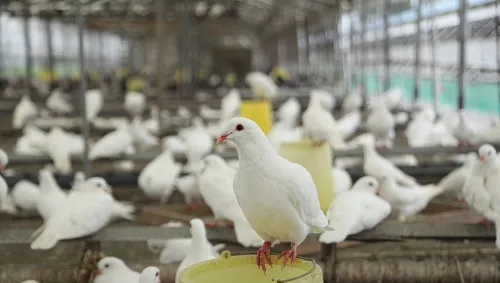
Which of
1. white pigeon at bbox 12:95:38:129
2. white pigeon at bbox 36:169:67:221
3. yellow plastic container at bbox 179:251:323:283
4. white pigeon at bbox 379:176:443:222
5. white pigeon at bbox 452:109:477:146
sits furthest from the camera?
white pigeon at bbox 12:95:38:129

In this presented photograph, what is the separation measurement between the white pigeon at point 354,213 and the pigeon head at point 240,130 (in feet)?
3.68

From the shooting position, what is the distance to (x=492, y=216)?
4.02m

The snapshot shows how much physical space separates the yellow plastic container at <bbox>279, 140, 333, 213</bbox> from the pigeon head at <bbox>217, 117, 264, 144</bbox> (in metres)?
1.49

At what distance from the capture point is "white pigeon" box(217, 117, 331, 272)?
2.59m

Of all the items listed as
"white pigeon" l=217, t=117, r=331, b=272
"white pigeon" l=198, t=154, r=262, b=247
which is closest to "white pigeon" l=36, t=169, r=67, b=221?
"white pigeon" l=198, t=154, r=262, b=247

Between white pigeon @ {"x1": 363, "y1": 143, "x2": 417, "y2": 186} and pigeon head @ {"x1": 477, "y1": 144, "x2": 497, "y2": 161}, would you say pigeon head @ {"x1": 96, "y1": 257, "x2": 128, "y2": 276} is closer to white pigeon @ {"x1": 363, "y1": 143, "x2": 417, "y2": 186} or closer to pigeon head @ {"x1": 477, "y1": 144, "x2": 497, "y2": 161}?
pigeon head @ {"x1": 477, "y1": 144, "x2": 497, "y2": 161}

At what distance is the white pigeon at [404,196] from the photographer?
199 inches

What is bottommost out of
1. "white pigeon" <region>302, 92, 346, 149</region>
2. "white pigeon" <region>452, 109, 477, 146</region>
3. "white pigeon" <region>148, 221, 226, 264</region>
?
"white pigeon" <region>148, 221, 226, 264</region>

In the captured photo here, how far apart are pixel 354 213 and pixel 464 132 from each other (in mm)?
3460

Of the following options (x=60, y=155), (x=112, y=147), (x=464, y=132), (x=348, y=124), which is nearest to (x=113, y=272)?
(x=60, y=155)

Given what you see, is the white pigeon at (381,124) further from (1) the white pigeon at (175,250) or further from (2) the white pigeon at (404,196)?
(1) the white pigeon at (175,250)

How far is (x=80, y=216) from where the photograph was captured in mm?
4164

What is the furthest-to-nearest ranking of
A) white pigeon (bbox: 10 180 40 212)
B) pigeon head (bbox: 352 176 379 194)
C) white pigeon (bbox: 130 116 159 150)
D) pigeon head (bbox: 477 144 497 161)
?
white pigeon (bbox: 130 116 159 150) → white pigeon (bbox: 10 180 40 212) → pigeon head (bbox: 352 176 379 194) → pigeon head (bbox: 477 144 497 161)

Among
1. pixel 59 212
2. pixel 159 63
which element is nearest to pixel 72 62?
pixel 159 63
